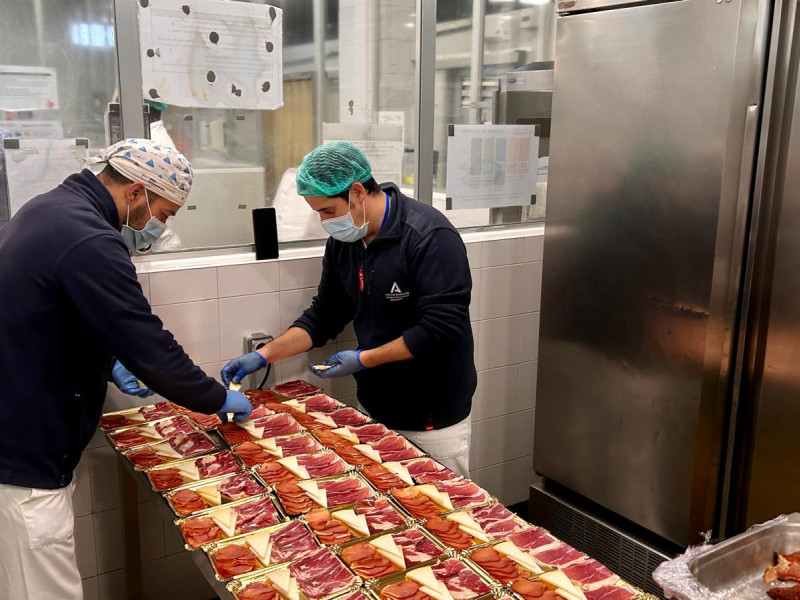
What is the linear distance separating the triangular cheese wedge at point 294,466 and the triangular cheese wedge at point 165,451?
0.33 metres

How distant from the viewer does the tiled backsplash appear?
8.71ft

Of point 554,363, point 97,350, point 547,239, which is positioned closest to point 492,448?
point 554,363

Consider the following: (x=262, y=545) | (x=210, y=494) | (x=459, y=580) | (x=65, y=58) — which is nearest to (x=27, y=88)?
(x=65, y=58)

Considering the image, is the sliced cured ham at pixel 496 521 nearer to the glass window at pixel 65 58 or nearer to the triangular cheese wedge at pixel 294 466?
the triangular cheese wedge at pixel 294 466

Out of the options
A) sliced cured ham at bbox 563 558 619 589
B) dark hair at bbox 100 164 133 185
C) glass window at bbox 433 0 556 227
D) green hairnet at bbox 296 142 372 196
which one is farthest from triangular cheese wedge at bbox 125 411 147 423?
glass window at bbox 433 0 556 227

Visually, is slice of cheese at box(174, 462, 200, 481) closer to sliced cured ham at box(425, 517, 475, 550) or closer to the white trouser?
the white trouser

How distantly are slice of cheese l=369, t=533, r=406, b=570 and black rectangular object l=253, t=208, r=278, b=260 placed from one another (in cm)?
138

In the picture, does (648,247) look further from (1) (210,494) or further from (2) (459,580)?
(1) (210,494)

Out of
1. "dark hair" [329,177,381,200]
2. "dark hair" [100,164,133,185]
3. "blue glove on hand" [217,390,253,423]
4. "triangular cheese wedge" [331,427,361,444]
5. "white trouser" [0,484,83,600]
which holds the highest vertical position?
"dark hair" [100,164,133,185]

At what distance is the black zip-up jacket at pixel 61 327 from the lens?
186 centimetres

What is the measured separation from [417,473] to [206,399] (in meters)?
0.66

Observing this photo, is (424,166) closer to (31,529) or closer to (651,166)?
(651,166)

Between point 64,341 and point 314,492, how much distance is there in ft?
2.54

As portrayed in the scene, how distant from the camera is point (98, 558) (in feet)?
8.87
